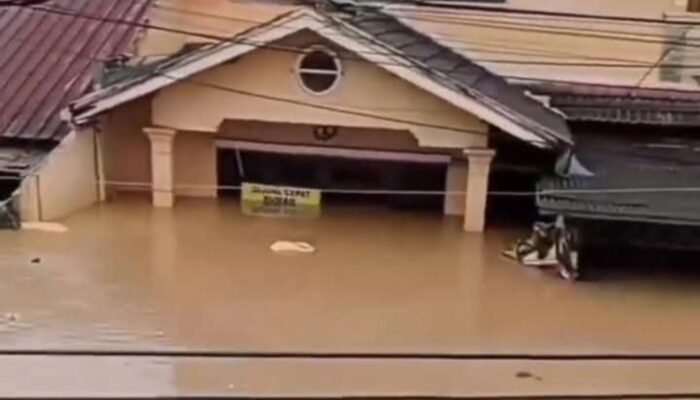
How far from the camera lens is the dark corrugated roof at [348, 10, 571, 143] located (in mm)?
9266

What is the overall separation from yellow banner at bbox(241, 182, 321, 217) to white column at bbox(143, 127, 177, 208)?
2.21 ft

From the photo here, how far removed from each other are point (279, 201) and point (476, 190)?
A: 175cm

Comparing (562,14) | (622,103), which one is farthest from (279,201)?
(622,103)

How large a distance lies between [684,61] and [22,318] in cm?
641

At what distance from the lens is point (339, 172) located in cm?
1038

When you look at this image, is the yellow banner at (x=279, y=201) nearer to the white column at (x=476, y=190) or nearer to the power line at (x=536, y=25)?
the white column at (x=476, y=190)

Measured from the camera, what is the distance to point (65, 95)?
1037 cm

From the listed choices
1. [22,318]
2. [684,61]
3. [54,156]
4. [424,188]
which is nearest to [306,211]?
[424,188]

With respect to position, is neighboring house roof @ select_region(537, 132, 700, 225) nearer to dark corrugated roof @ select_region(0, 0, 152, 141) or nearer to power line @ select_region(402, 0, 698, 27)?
power line @ select_region(402, 0, 698, 27)

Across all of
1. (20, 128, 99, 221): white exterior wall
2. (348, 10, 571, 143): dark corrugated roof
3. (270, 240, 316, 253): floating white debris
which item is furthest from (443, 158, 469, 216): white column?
(20, 128, 99, 221): white exterior wall

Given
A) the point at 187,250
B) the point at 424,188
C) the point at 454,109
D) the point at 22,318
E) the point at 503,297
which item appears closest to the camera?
the point at 22,318

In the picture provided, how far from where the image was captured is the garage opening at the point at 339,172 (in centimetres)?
1027

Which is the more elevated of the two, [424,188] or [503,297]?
[424,188]

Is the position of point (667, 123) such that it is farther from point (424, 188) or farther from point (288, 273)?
point (288, 273)
